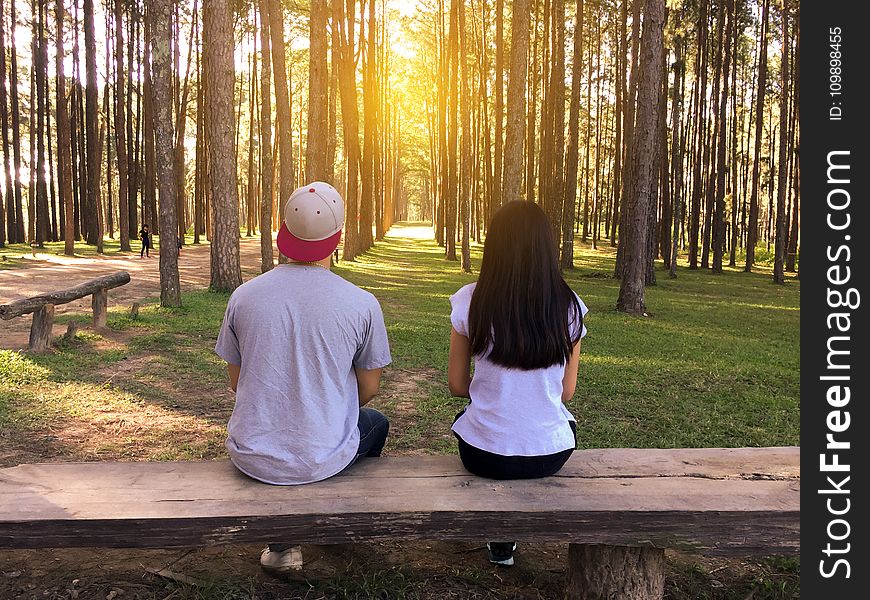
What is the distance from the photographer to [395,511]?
294 cm

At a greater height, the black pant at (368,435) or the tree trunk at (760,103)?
the tree trunk at (760,103)

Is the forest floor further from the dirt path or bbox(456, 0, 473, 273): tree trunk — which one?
bbox(456, 0, 473, 273): tree trunk

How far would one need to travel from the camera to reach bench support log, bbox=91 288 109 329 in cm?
1109

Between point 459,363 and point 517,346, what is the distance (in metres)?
0.39

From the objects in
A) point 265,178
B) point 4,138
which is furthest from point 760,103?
point 4,138

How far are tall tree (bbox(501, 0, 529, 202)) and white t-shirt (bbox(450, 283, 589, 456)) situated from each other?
11.6 meters

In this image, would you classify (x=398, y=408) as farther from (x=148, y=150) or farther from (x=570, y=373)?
(x=148, y=150)

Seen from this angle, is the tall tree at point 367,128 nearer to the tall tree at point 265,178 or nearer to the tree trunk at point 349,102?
the tree trunk at point 349,102

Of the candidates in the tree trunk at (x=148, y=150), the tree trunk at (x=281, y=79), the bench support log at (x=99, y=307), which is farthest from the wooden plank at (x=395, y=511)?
the tree trunk at (x=148, y=150)

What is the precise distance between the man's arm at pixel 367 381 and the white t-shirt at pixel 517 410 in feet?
1.51

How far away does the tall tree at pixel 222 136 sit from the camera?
47.5 ft

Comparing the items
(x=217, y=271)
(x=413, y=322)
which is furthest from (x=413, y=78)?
(x=413, y=322)

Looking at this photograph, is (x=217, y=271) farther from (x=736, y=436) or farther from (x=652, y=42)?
(x=736, y=436)

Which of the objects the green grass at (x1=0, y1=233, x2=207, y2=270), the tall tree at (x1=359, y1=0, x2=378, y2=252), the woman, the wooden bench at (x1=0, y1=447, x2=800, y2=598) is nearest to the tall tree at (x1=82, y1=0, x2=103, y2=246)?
the green grass at (x1=0, y1=233, x2=207, y2=270)
